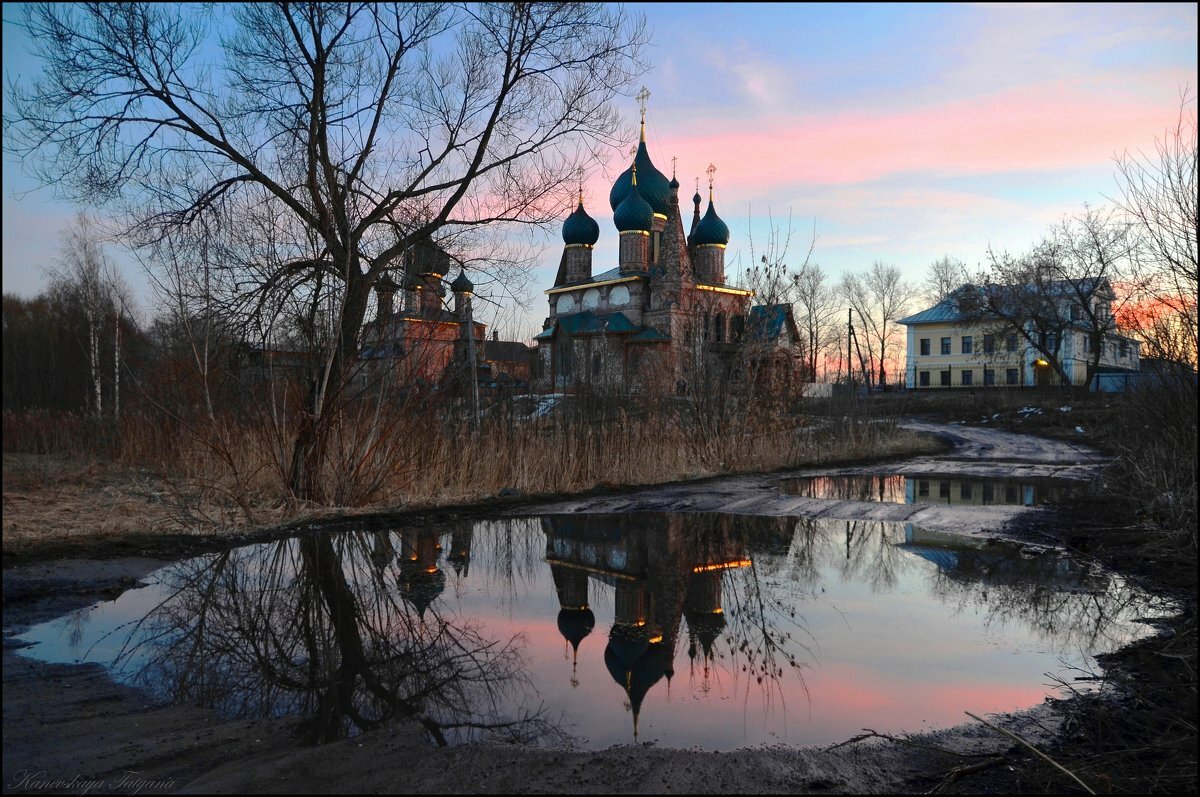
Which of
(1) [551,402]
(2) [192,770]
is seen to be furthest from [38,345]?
(2) [192,770]

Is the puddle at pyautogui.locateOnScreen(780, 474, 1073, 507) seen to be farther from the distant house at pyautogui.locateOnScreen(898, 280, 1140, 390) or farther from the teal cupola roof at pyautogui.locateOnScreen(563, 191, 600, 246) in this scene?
the teal cupola roof at pyautogui.locateOnScreen(563, 191, 600, 246)

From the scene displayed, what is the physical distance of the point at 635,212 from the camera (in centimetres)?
4891

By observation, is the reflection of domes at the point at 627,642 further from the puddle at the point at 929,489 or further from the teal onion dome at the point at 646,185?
the teal onion dome at the point at 646,185

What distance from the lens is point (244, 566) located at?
741 cm

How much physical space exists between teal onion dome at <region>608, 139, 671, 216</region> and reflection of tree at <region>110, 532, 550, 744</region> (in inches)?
1772

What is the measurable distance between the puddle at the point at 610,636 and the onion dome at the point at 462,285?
4315mm

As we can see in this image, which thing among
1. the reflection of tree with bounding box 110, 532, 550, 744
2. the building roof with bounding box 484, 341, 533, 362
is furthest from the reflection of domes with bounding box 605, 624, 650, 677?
the building roof with bounding box 484, 341, 533, 362

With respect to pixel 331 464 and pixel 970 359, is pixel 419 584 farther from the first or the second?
pixel 970 359

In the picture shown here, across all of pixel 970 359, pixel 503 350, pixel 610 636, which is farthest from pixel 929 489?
pixel 970 359

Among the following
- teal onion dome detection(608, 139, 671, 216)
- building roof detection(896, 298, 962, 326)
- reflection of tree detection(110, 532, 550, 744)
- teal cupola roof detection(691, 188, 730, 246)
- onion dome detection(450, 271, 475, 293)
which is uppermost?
teal onion dome detection(608, 139, 671, 216)

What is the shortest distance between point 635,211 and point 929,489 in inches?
1461

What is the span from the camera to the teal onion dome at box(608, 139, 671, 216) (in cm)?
4959

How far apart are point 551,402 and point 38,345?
52.9 ft

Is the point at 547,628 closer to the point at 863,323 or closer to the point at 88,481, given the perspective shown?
the point at 88,481
